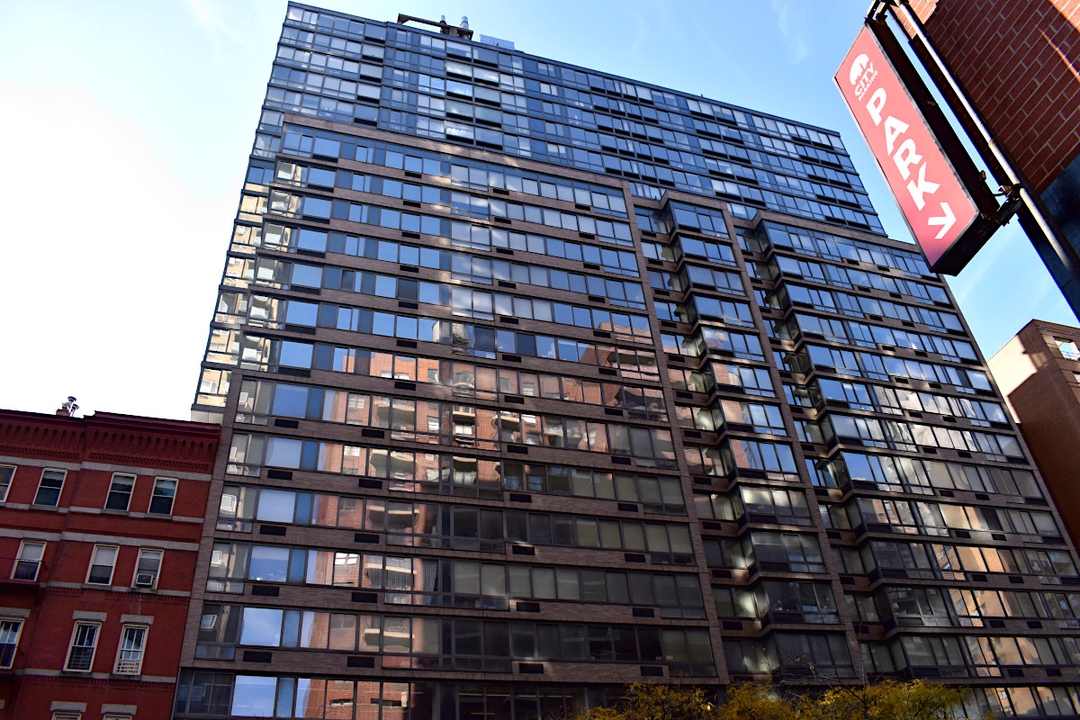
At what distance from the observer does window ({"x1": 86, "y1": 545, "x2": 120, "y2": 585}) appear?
33.4m

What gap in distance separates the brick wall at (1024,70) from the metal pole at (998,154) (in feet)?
0.35

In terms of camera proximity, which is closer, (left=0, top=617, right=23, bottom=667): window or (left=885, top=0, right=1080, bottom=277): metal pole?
(left=885, top=0, right=1080, bottom=277): metal pole

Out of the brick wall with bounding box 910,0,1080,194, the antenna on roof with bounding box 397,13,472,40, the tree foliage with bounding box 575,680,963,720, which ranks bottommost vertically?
the tree foliage with bounding box 575,680,963,720

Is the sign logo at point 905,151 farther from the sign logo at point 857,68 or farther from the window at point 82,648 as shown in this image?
the window at point 82,648

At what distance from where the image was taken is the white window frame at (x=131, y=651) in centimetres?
3162

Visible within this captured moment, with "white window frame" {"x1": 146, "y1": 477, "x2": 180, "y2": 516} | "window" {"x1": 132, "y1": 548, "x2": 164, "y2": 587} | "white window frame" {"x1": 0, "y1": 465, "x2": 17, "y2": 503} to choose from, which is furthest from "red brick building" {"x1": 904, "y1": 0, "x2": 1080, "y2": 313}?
"white window frame" {"x1": 0, "y1": 465, "x2": 17, "y2": 503}

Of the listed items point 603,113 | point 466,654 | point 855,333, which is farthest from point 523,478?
point 603,113

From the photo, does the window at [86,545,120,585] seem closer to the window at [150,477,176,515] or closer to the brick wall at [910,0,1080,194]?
the window at [150,477,176,515]

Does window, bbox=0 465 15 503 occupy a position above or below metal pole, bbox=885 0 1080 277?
above

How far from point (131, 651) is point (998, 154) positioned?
34.0m

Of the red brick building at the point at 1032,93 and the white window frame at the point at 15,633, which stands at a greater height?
the white window frame at the point at 15,633

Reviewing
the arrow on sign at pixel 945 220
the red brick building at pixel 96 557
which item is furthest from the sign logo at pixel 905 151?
the red brick building at pixel 96 557

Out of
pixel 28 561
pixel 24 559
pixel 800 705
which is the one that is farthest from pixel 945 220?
pixel 24 559

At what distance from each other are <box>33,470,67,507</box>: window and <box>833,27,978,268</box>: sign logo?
3520 cm
